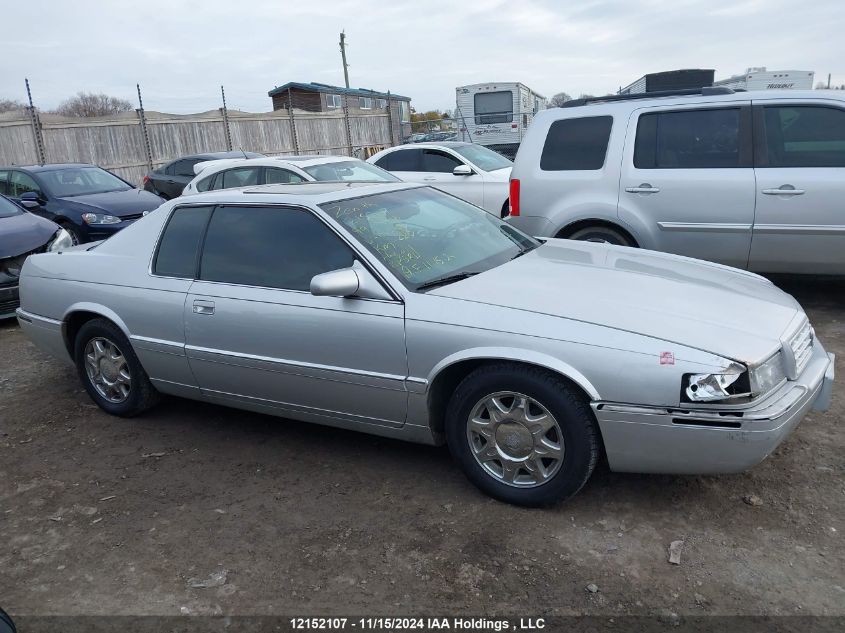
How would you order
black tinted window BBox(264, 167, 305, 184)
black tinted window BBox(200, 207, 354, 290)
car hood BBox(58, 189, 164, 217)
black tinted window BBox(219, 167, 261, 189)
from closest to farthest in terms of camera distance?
black tinted window BBox(200, 207, 354, 290) → black tinted window BBox(264, 167, 305, 184) → black tinted window BBox(219, 167, 261, 189) → car hood BBox(58, 189, 164, 217)

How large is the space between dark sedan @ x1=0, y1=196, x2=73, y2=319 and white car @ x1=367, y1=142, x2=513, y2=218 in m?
4.79

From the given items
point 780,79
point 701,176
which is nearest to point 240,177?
point 701,176

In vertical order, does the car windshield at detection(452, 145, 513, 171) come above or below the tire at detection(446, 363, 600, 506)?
above

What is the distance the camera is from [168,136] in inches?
801

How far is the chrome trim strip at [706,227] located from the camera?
5.82 metres

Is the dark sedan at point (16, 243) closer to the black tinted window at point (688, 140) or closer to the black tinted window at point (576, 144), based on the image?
the black tinted window at point (576, 144)

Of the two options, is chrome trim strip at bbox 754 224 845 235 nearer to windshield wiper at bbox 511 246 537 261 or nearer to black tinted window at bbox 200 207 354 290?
windshield wiper at bbox 511 246 537 261

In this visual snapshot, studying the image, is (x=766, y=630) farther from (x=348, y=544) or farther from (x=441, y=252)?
(x=441, y=252)

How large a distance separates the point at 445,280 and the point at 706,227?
131 inches

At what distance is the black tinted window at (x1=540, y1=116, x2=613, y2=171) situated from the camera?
636 centimetres

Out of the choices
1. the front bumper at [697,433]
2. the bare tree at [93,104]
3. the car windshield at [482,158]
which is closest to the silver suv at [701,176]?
the front bumper at [697,433]

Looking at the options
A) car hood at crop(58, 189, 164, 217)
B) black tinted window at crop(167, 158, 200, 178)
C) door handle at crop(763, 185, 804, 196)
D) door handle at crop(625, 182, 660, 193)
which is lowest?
door handle at crop(763, 185, 804, 196)

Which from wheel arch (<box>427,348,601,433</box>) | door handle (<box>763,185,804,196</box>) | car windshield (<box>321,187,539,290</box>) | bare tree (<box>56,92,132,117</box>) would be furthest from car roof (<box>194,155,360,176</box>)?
bare tree (<box>56,92,132,117</box>)

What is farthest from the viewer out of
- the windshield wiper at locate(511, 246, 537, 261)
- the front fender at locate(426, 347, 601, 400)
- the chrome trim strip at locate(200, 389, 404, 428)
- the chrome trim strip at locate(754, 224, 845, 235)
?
the chrome trim strip at locate(754, 224, 845, 235)
